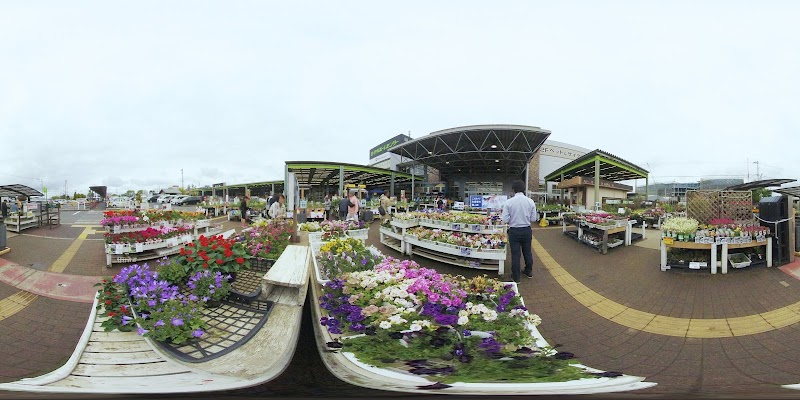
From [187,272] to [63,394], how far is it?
2.09 meters

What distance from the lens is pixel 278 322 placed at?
2.38m

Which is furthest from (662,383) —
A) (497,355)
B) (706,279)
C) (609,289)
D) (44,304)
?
(44,304)

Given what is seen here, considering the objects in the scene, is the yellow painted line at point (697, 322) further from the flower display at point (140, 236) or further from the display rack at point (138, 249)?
the flower display at point (140, 236)

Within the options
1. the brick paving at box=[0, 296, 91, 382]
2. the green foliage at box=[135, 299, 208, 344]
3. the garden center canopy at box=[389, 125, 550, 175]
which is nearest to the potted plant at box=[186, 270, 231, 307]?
the green foliage at box=[135, 299, 208, 344]

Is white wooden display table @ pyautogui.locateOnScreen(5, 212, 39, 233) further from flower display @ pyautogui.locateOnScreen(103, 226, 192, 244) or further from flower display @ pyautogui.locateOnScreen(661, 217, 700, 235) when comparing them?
flower display @ pyautogui.locateOnScreen(661, 217, 700, 235)

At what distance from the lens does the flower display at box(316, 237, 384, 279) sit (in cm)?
319

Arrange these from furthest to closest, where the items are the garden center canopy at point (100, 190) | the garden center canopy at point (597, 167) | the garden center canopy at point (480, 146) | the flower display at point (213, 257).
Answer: the garden center canopy at point (100, 190), the garden center canopy at point (480, 146), the garden center canopy at point (597, 167), the flower display at point (213, 257)

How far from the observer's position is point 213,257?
341cm

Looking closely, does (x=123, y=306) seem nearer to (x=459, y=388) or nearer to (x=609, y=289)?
(x=459, y=388)

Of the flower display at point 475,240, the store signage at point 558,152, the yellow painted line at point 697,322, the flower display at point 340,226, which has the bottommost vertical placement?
the yellow painted line at point 697,322

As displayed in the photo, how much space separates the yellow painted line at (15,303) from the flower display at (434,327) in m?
4.18

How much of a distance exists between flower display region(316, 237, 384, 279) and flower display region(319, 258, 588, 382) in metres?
0.37

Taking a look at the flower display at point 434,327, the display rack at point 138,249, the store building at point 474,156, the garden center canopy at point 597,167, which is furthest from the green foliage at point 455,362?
the garden center canopy at point 597,167

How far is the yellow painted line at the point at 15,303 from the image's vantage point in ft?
12.3
